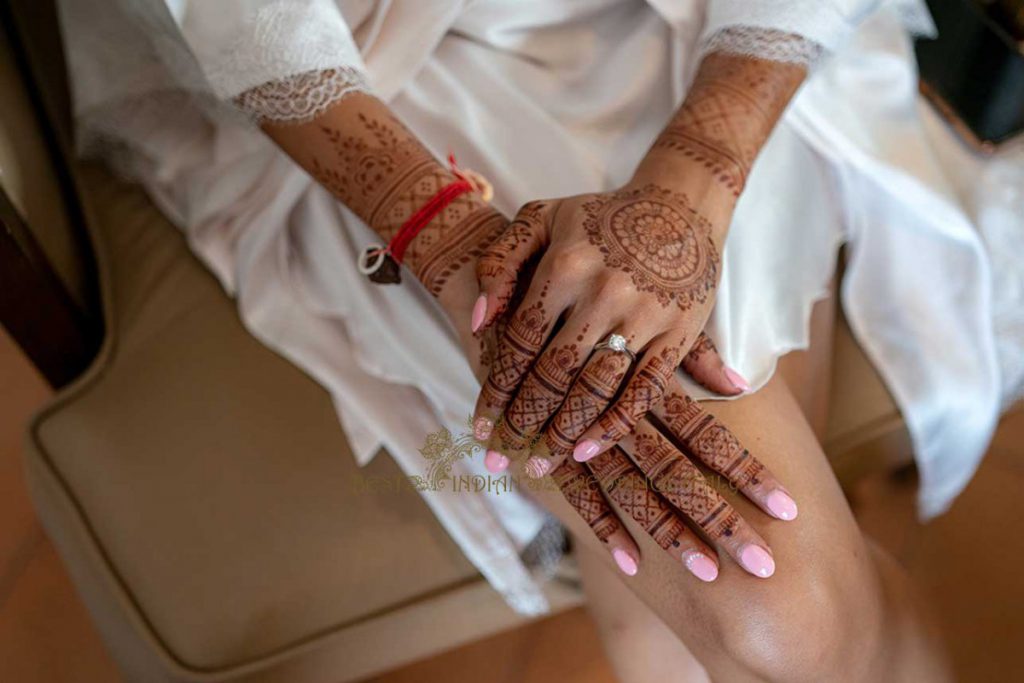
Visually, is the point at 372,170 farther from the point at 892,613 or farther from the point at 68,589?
the point at 68,589

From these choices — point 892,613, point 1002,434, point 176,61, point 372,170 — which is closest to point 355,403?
point 372,170

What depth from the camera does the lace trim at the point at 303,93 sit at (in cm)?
69

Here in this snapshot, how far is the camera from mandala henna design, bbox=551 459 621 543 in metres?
0.63

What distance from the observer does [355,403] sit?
753 mm

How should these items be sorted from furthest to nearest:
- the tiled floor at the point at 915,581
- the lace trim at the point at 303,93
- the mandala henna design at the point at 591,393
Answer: the tiled floor at the point at 915,581 < the lace trim at the point at 303,93 < the mandala henna design at the point at 591,393

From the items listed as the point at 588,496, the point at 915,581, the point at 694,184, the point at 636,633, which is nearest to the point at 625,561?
the point at 588,496

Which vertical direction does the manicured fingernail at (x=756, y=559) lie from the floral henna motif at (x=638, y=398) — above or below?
below

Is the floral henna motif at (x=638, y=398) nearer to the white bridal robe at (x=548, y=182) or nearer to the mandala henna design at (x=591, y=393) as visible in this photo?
the mandala henna design at (x=591, y=393)

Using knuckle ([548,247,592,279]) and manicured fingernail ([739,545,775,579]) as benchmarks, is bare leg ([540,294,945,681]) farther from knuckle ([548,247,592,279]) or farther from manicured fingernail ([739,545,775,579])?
knuckle ([548,247,592,279])

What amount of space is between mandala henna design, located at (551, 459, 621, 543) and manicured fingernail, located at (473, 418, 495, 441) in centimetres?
6

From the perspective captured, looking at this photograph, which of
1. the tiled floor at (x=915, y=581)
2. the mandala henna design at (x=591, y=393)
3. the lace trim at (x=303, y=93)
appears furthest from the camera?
the tiled floor at (x=915, y=581)

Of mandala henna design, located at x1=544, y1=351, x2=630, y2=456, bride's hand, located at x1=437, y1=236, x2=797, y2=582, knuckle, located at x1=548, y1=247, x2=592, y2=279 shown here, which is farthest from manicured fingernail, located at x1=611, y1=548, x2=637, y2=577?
knuckle, located at x1=548, y1=247, x2=592, y2=279

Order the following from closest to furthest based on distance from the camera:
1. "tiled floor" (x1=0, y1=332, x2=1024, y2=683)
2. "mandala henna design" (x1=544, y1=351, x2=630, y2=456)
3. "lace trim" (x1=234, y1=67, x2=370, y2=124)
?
"mandala henna design" (x1=544, y1=351, x2=630, y2=456) → "lace trim" (x1=234, y1=67, x2=370, y2=124) → "tiled floor" (x1=0, y1=332, x2=1024, y2=683)

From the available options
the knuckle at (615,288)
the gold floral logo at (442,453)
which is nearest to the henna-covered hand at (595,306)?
the knuckle at (615,288)
